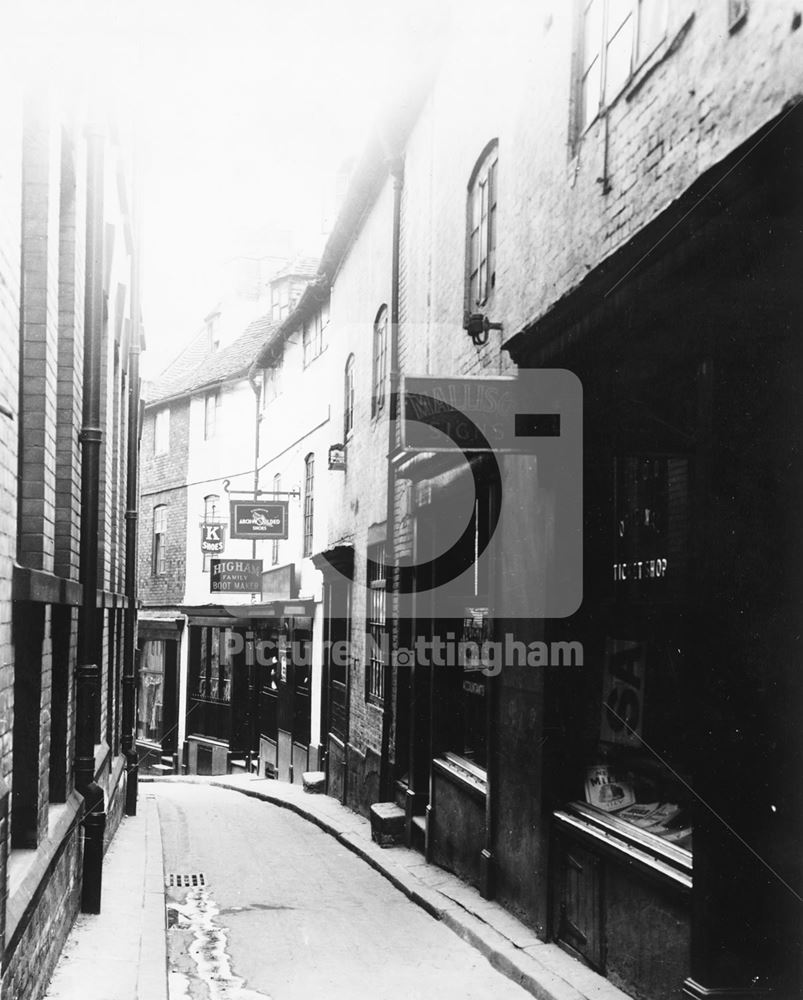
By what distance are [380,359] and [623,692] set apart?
8.13 m

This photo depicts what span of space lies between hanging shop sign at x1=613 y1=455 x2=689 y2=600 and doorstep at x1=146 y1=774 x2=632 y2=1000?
83.8 inches

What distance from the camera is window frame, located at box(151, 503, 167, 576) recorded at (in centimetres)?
3034

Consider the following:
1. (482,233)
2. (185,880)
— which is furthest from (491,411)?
(185,880)

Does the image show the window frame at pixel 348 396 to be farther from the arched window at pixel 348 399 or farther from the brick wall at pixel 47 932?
the brick wall at pixel 47 932

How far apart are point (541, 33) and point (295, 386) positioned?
14085 mm

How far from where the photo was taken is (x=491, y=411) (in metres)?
6.84

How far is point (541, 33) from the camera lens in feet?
25.2

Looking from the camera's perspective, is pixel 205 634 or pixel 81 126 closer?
pixel 81 126

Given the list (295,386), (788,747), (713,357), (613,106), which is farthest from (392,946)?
(295,386)

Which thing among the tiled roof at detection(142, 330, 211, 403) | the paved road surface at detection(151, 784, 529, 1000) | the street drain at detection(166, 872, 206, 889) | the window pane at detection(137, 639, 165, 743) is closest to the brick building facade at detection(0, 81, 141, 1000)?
the paved road surface at detection(151, 784, 529, 1000)

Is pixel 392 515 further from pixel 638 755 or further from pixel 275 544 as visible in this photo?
pixel 275 544

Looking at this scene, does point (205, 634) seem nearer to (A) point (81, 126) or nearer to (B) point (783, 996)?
(A) point (81, 126)

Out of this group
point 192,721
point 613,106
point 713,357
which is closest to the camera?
point 713,357

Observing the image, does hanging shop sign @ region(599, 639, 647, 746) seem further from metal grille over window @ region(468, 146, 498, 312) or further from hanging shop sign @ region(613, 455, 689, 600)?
metal grille over window @ region(468, 146, 498, 312)
